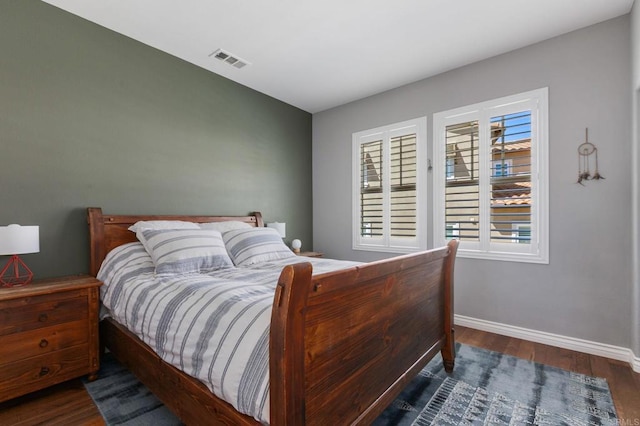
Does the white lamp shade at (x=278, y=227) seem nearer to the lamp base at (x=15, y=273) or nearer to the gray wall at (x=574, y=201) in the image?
the gray wall at (x=574, y=201)

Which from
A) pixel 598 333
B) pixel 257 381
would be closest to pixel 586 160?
pixel 598 333

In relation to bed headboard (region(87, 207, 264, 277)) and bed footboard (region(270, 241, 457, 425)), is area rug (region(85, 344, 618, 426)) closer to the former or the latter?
bed footboard (region(270, 241, 457, 425))

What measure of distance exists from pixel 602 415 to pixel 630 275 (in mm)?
1184

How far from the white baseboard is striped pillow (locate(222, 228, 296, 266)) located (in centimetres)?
198

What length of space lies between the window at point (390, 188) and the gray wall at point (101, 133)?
1.36 meters

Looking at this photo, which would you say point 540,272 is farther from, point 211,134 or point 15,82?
point 15,82

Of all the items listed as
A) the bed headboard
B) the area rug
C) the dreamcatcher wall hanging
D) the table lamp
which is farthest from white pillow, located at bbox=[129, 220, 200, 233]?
the dreamcatcher wall hanging

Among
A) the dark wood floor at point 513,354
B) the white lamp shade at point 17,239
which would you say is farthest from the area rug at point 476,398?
the white lamp shade at point 17,239

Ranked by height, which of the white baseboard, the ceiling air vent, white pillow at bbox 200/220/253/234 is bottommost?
the white baseboard

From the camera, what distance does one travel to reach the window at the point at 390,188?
3504 millimetres

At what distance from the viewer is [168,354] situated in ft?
5.06

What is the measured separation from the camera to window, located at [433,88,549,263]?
9.05 ft

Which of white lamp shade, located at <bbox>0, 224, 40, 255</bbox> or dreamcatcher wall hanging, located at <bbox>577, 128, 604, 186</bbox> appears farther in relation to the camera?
dreamcatcher wall hanging, located at <bbox>577, 128, 604, 186</bbox>

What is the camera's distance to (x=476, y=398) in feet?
6.20
